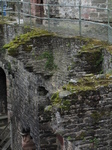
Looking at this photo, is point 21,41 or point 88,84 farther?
point 21,41

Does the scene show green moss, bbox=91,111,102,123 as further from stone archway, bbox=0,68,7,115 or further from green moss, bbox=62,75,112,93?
stone archway, bbox=0,68,7,115

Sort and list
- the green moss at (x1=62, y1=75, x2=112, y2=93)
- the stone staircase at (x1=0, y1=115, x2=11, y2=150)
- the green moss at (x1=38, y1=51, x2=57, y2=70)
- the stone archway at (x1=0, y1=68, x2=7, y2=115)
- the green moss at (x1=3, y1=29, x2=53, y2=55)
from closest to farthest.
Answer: the green moss at (x1=62, y1=75, x2=112, y2=93) < the green moss at (x1=3, y1=29, x2=53, y2=55) < the green moss at (x1=38, y1=51, x2=57, y2=70) < the stone staircase at (x1=0, y1=115, x2=11, y2=150) < the stone archway at (x1=0, y1=68, x2=7, y2=115)

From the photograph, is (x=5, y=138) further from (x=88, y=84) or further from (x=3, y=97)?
(x=88, y=84)

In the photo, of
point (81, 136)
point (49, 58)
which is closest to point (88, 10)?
point (49, 58)

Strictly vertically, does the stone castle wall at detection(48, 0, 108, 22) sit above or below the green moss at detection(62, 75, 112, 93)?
above

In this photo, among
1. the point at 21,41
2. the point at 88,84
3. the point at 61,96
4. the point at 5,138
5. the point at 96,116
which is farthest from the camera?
the point at 5,138

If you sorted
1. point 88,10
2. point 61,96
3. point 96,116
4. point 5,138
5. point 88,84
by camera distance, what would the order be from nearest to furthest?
point 61,96 → point 96,116 → point 88,84 → point 88,10 → point 5,138

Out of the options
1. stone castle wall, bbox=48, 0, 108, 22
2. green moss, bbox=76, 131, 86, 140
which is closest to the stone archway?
stone castle wall, bbox=48, 0, 108, 22

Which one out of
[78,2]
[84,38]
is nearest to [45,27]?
[78,2]

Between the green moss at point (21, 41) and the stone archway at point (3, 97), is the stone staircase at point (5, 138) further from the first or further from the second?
the green moss at point (21, 41)

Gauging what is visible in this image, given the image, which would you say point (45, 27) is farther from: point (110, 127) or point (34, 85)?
point (110, 127)

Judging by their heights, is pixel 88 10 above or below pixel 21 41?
above

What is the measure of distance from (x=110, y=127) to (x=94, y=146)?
0.39 metres

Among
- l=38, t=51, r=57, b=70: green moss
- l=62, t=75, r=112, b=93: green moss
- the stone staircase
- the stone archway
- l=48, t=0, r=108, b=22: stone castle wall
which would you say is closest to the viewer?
l=62, t=75, r=112, b=93: green moss
